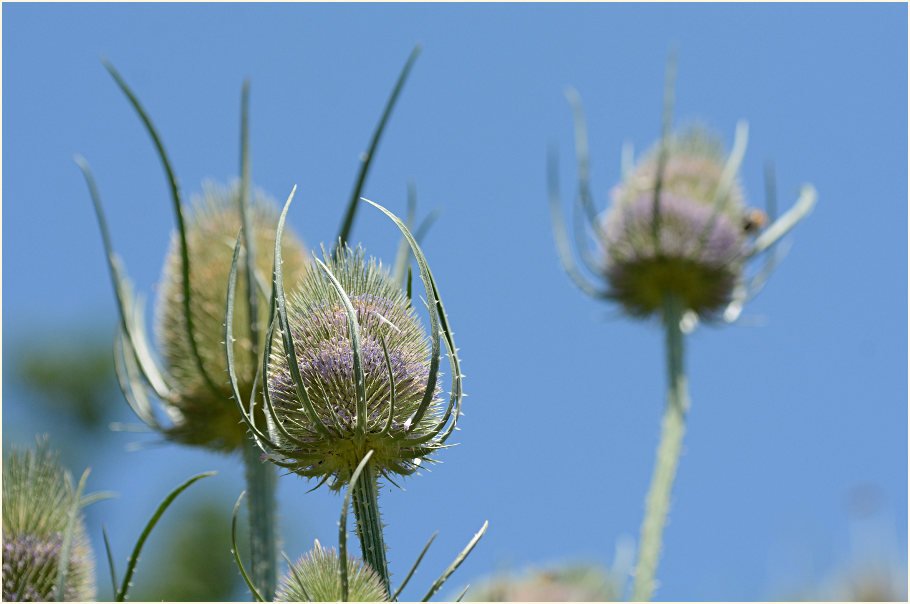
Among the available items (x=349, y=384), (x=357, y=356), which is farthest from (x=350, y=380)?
(x=357, y=356)

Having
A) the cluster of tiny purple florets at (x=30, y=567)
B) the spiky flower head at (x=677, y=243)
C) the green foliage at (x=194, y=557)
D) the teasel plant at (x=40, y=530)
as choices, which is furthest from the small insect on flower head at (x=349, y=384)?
the green foliage at (x=194, y=557)

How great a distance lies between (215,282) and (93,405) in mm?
14034

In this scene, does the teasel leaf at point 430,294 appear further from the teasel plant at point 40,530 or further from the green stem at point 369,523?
the teasel plant at point 40,530

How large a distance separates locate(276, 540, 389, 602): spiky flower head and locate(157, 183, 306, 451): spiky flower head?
145 cm

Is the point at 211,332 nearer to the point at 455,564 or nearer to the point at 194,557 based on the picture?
the point at 455,564

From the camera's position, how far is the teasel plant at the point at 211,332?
3299 millimetres

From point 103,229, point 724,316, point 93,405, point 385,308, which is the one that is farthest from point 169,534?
point 385,308

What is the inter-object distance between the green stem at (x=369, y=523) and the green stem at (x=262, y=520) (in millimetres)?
1294

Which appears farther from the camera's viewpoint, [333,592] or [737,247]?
[737,247]

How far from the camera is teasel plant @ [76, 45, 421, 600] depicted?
3299 mm

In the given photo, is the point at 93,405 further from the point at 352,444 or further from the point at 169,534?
the point at 352,444

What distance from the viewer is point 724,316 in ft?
18.1

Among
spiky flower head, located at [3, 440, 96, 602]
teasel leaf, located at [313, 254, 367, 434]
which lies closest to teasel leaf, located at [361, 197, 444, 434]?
teasel leaf, located at [313, 254, 367, 434]

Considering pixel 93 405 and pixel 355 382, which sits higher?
pixel 93 405
